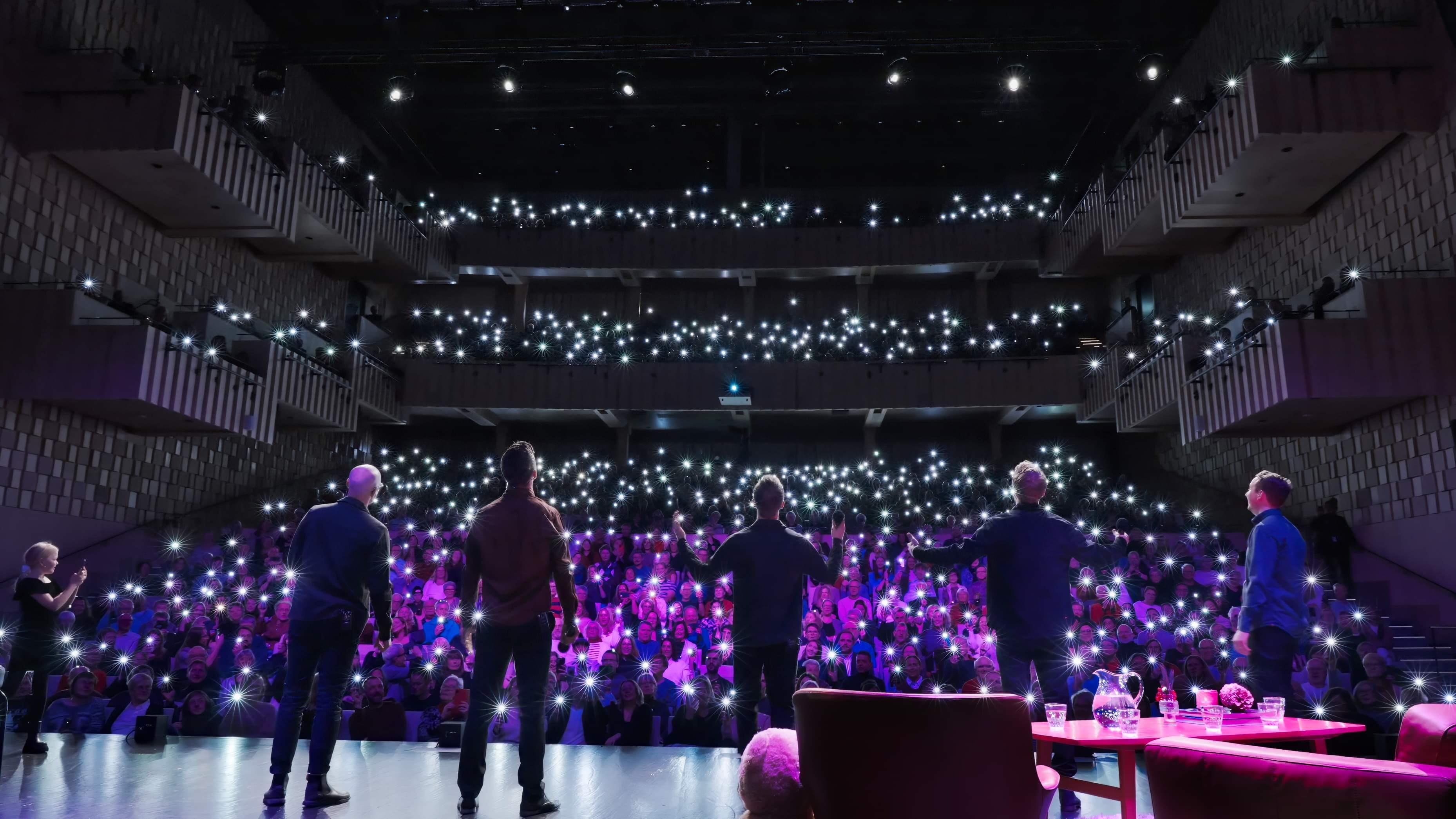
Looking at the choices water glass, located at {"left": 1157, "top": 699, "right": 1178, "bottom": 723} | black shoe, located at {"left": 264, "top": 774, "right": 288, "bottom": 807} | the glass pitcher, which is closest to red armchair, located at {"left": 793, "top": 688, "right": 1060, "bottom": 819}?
the glass pitcher

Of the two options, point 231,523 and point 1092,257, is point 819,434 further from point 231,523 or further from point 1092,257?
point 231,523

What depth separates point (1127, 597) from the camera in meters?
8.59

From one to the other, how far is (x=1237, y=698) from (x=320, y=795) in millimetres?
3395

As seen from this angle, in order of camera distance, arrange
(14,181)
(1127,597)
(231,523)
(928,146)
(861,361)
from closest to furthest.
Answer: (1127,597)
(14,181)
(231,523)
(861,361)
(928,146)

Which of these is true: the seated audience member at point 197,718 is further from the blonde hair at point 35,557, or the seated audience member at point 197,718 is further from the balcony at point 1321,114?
the balcony at point 1321,114

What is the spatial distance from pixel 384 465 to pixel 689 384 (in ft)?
17.9

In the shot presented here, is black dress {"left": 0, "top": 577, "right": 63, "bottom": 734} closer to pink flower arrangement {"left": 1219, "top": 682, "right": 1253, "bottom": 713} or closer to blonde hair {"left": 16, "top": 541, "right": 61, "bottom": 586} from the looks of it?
blonde hair {"left": 16, "top": 541, "right": 61, "bottom": 586}

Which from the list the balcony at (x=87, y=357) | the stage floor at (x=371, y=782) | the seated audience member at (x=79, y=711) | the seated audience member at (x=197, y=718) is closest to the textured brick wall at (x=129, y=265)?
the balcony at (x=87, y=357)

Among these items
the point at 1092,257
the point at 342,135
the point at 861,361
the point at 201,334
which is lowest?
the point at 201,334

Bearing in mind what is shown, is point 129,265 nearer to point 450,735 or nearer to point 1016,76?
point 450,735

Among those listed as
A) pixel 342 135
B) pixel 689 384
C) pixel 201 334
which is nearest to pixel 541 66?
pixel 342 135

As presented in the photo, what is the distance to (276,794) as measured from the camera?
11.1ft

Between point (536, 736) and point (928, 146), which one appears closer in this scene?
point (536, 736)

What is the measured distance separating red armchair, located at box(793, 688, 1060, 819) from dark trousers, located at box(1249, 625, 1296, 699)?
2.21m
